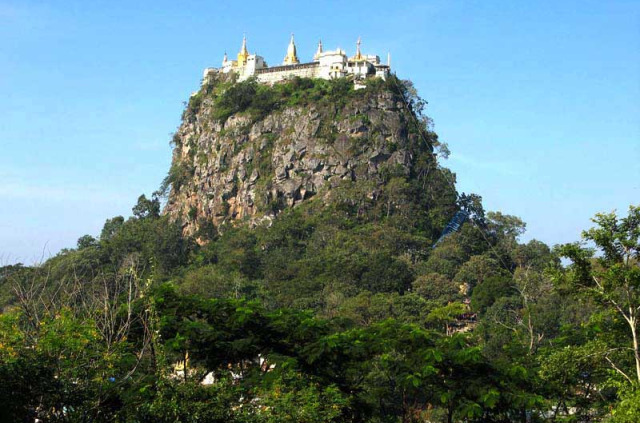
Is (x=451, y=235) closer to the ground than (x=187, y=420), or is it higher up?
higher up

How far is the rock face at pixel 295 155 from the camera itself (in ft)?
265

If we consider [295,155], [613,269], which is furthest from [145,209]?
[613,269]

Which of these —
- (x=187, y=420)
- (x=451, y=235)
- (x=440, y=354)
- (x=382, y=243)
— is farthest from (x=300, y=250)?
(x=187, y=420)

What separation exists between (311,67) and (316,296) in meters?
34.6

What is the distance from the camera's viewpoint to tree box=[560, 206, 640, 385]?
60.6 ft

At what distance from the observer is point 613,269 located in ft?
60.2

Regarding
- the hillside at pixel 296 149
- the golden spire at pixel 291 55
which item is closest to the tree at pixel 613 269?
the hillside at pixel 296 149

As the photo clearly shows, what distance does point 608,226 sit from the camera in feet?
61.6

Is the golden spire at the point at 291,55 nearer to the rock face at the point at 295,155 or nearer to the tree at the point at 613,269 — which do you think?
the rock face at the point at 295,155

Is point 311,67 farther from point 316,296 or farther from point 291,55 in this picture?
point 316,296

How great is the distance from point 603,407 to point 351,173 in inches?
2322

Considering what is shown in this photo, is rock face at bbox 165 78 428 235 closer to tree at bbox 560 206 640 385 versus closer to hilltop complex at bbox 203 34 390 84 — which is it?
hilltop complex at bbox 203 34 390 84

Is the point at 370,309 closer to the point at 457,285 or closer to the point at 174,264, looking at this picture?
the point at 457,285

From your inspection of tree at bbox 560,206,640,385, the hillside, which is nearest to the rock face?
the hillside
